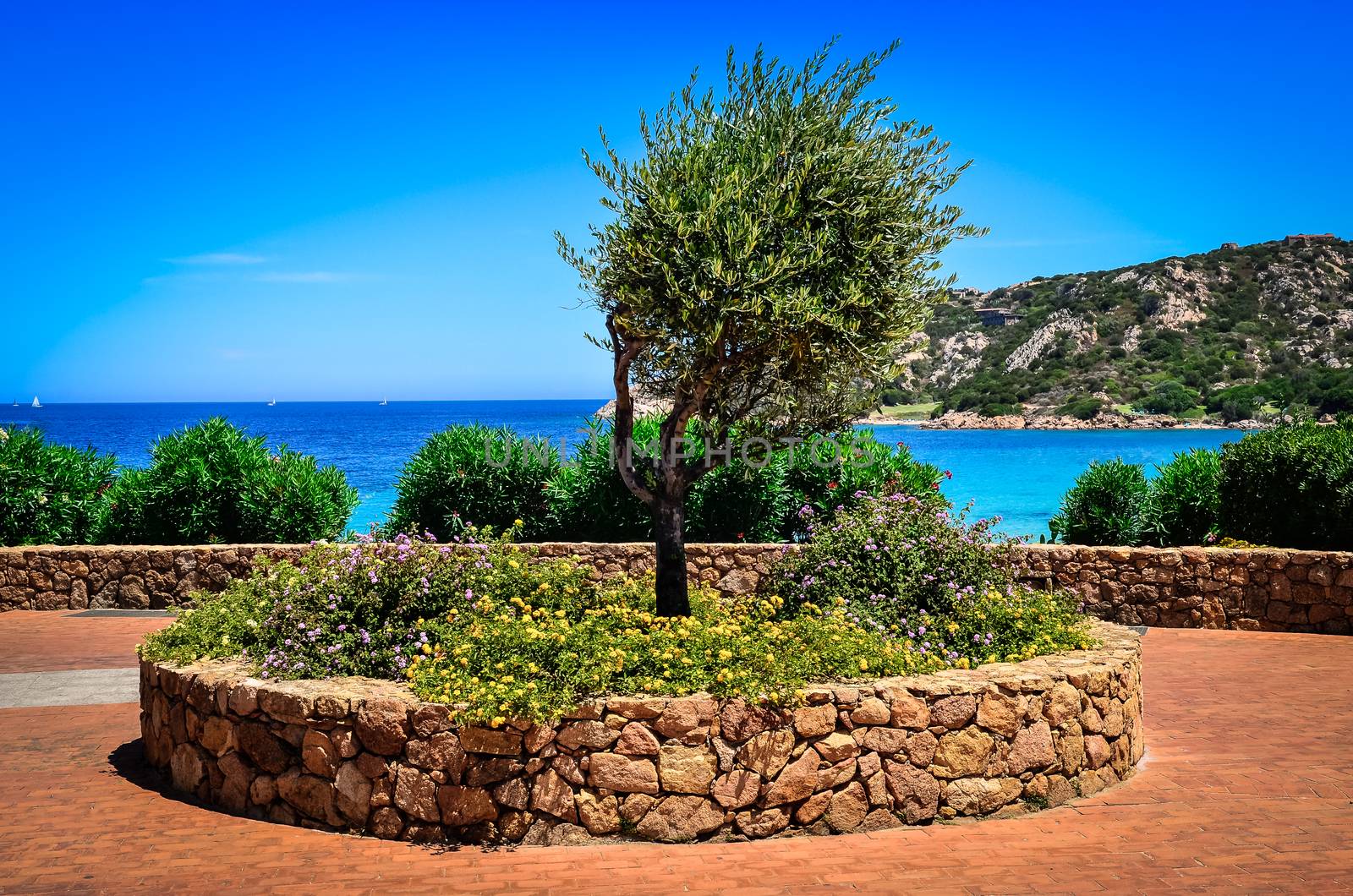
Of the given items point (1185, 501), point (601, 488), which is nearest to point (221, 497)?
point (601, 488)

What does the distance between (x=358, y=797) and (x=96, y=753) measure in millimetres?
2694

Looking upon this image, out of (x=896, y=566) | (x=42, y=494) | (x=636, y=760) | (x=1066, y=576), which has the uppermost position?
(x=42, y=494)

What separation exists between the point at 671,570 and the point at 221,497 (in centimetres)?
858

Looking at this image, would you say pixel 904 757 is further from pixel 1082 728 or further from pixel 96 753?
pixel 96 753

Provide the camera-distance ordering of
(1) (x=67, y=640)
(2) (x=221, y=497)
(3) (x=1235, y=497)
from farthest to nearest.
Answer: (2) (x=221, y=497) → (3) (x=1235, y=497) → (1) (x=67, y=640)

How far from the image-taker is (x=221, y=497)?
46.6 ft

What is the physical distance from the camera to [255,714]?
6344 millimetres

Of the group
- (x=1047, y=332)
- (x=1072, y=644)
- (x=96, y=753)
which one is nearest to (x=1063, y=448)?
(x=1047, y=332)

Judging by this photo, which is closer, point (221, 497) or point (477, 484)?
point (477, 484)

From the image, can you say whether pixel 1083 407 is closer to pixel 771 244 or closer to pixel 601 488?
pixel 601 488

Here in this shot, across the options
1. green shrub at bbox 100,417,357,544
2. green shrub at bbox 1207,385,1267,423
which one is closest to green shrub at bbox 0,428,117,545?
green shrub at bbox 100,417,357,544

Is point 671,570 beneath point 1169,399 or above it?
beneath

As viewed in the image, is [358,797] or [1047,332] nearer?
[358,797]

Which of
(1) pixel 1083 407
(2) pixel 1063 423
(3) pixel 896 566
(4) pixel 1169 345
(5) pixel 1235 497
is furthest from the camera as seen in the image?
(2) pixel 1063 423
